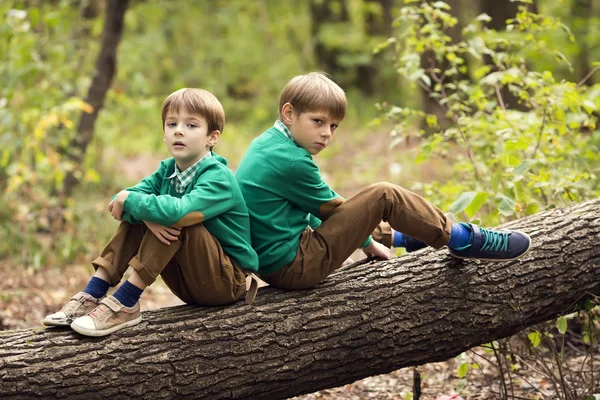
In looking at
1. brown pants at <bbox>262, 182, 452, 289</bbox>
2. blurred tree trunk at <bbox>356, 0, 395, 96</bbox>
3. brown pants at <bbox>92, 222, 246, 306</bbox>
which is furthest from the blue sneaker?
blurred tree trunk at <bbox>356, 0, 395, 96</bbox>

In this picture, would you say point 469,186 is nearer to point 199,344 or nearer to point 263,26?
point 199,344

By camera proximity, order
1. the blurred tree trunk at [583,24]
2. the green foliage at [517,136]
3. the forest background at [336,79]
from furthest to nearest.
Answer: the blurred tree trunk at [583,24] → the forest background at [336,79] → the green foliage at [517,136]

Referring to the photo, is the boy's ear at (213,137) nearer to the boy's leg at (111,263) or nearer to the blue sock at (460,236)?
the boy's leg at (111,263)

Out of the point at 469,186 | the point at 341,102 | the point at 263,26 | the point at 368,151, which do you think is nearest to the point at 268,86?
the point at 263,26

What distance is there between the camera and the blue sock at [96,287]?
3.21 metres

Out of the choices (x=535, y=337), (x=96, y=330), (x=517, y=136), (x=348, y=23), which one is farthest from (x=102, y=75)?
(x=348, y=23)

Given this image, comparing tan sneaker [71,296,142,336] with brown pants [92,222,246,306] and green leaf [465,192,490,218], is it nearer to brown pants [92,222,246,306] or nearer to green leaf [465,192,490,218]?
brown pants [92,222,246,306]

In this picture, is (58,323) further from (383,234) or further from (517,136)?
(517,136)

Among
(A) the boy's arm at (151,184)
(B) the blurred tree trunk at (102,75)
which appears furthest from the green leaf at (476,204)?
(B) the blurred tree trunk at (102,75)

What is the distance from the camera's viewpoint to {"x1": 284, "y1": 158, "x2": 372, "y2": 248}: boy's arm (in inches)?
131

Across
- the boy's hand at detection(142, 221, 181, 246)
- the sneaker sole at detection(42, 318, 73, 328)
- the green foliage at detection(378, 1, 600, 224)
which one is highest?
the green foliage at detection(378, 1, 600, 224)

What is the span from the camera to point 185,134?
3199mm

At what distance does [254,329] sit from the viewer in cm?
313

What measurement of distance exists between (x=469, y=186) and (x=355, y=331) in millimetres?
1974
